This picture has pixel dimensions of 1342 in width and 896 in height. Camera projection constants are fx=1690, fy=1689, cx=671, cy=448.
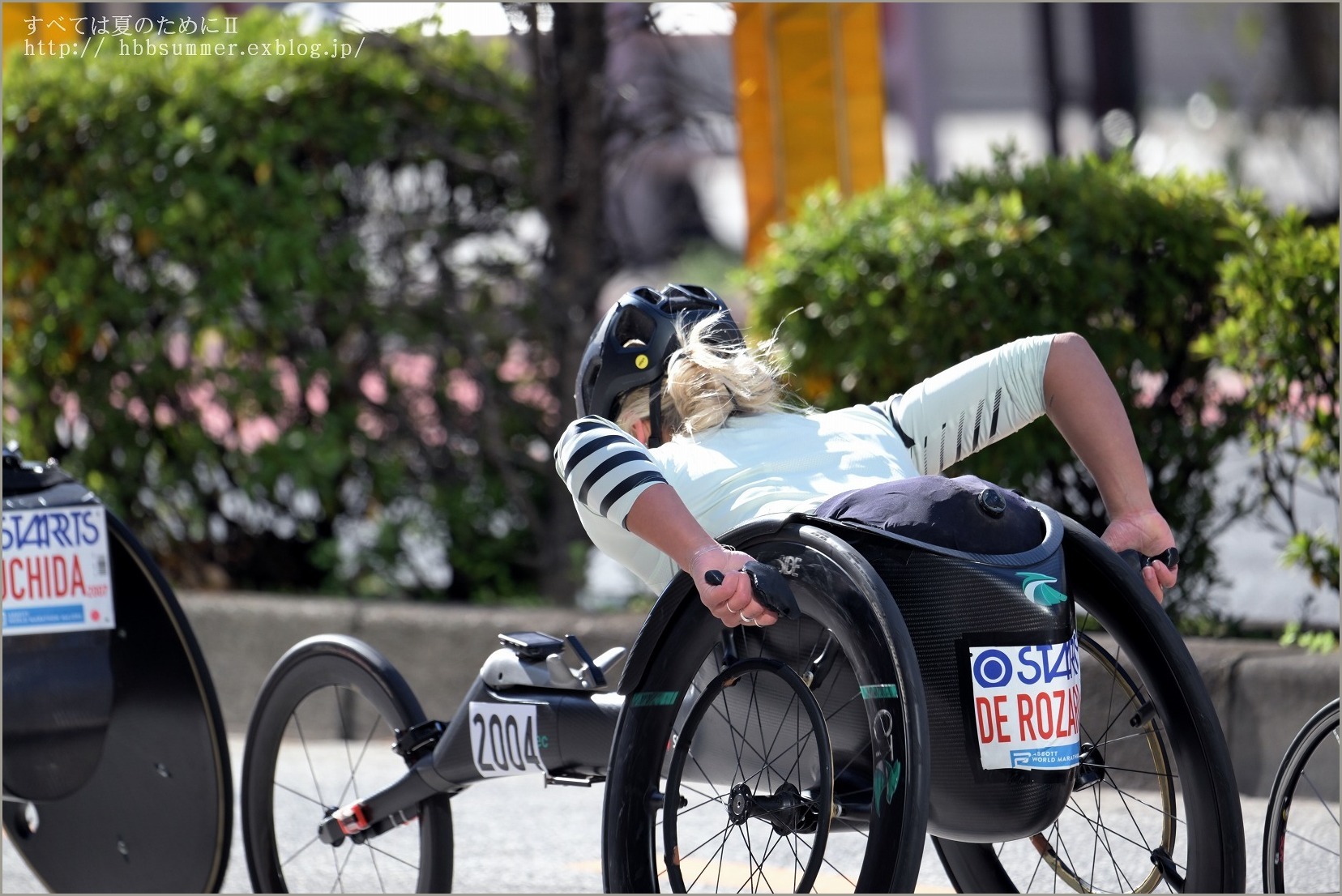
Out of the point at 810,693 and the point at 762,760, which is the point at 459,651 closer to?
the point at 762,760

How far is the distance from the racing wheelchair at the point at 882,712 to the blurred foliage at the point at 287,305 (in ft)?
11.2

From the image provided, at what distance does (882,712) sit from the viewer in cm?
247

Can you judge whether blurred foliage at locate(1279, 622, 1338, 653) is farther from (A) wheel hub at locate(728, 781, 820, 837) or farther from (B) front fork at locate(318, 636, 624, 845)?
(A) wheel hub at locate(728, 781, 820, 837)

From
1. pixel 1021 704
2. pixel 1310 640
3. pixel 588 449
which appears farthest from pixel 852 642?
pixel 1310 640

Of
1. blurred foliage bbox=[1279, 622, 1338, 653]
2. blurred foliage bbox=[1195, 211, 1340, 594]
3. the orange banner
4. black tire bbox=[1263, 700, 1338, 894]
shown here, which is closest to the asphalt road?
black tire bbox=[1263, 700, 1338, 894]

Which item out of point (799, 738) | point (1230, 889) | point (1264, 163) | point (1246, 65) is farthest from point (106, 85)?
point (1246, 65)

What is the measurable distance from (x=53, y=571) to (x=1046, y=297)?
303 cm

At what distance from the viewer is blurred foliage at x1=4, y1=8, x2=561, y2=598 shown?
258 inches

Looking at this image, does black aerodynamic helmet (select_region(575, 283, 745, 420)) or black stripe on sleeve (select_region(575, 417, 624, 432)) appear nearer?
black stripe on sleeve (select_region(575, 417, 624, 432))

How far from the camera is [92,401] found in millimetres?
6867

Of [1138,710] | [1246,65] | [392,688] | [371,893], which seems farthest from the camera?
[1246,65]

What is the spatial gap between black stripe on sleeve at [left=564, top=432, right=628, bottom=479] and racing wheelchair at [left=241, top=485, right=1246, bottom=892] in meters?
0.27

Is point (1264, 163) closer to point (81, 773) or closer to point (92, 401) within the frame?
point (92, 401)

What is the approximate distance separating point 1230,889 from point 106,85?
552 cm
